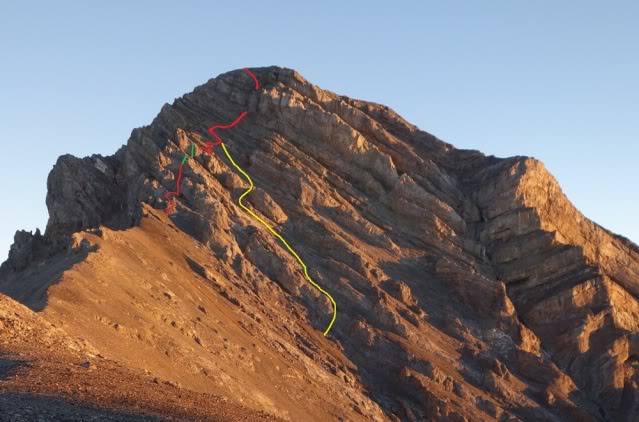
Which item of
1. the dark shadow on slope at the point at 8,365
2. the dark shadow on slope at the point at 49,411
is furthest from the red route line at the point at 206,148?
the dark shadow on slope at the point at 49,411

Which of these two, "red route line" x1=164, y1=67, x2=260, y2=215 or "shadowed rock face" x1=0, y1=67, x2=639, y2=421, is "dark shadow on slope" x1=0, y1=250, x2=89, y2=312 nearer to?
"shadowed rock face" x1=0, y1=67, x2=639, y2=421

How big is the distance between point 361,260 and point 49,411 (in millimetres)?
32666

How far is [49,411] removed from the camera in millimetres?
18047

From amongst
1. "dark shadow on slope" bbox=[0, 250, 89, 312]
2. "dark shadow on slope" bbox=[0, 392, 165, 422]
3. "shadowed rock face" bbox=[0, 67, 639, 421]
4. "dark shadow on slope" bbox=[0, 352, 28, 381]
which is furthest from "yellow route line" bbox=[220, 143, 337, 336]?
"dark shadow on slope" bbox=[0, 392, 165, 422]

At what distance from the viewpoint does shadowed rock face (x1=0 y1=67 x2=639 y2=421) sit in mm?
42719

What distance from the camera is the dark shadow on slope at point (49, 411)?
17.3 meters

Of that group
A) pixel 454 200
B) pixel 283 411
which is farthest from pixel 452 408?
pixel 454 200

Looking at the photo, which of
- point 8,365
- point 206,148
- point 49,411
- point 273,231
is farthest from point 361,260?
point 49,411

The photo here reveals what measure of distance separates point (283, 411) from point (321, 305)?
10.8 metres

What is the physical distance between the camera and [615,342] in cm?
5125

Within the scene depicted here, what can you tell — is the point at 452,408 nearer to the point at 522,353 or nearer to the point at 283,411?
the point at 522,353

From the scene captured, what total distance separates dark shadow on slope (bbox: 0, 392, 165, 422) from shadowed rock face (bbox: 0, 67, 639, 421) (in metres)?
17.8

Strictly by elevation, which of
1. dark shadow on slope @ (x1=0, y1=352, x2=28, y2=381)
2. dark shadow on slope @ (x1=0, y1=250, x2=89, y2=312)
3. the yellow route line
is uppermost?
the yellow route line

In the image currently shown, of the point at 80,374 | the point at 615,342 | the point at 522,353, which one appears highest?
the point at 615,342
